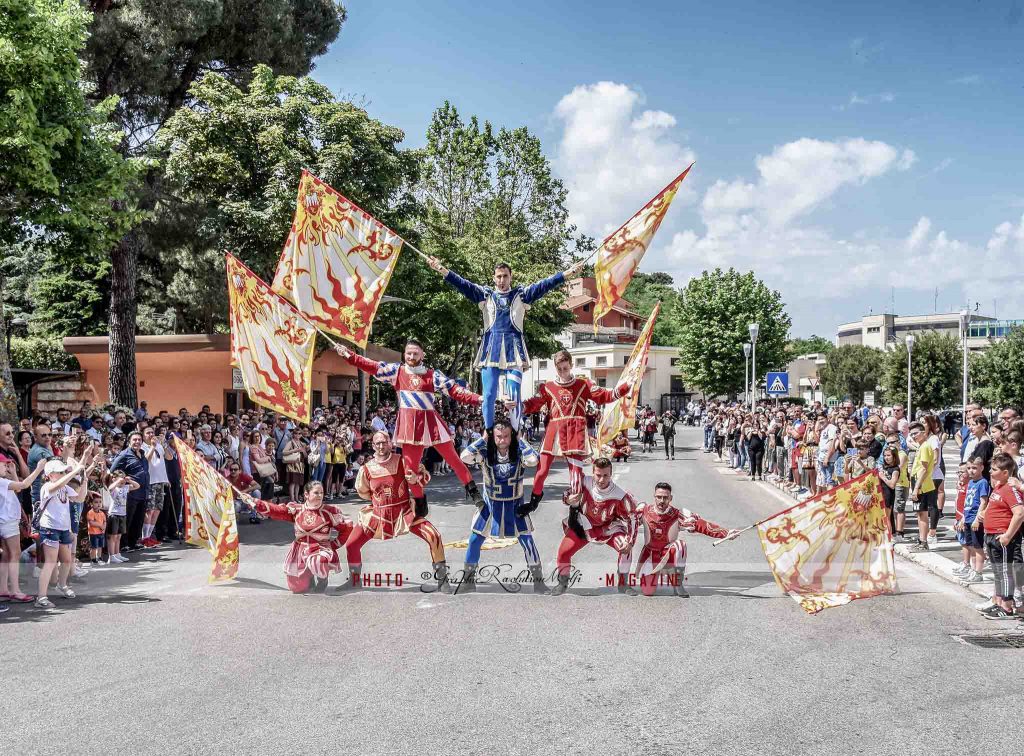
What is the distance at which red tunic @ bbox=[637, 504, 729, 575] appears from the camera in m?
9.42

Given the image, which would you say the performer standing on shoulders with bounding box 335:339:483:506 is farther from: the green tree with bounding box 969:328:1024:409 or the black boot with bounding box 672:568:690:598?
the green tree with bounding box 969:328:1024:409

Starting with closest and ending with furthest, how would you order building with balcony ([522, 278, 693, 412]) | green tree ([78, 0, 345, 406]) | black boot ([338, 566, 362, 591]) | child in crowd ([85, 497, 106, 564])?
black boot ([338, 566, 362, 591]) < child in crowd ([85, 497, 106, 564]) < green tree ([78, 0, 345, 406]) < building with balcony ([522, 278, 693, 412])

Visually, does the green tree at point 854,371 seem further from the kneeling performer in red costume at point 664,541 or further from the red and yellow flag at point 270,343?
the red and yellow flag at point 270,343

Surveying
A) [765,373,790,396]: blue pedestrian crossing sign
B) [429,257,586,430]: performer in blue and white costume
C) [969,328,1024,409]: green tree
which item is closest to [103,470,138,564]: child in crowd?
[429,257,586,430]: performer in blue and white costume

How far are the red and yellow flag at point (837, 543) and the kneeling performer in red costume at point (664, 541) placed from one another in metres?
0.60

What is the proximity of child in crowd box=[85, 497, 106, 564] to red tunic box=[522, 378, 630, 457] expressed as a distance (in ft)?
20.4

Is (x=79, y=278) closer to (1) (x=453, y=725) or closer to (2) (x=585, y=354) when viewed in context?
(1) (x=453, y=725)

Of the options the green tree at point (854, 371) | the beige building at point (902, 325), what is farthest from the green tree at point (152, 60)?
the beige building at point (902, 325)

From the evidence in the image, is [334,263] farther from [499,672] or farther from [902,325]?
[902,325]

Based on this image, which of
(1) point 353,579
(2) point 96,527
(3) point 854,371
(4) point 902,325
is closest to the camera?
(1) point 353,579

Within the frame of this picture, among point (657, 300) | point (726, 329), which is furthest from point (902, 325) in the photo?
point (726, 329)

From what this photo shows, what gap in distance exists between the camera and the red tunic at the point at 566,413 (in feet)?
31.0

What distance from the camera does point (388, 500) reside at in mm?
9562

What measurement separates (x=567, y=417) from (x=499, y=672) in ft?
11.3
